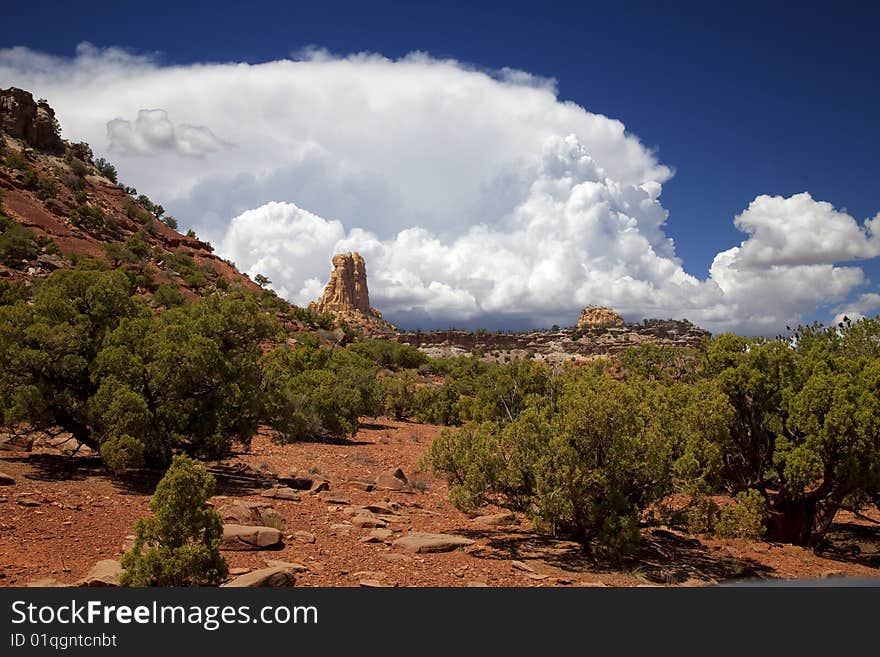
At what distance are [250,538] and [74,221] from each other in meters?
53.7

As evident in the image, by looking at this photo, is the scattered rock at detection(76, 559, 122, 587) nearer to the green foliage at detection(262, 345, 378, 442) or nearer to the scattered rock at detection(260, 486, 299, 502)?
the scattered rock at detection(260, 486, 299, 502)

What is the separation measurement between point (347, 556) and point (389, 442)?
15958 mm

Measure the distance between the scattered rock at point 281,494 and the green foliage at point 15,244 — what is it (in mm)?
35692

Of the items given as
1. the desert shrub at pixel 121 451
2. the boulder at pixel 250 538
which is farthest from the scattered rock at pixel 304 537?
the desert shrub at pixel 121 451

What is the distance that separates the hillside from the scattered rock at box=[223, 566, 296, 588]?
120ft

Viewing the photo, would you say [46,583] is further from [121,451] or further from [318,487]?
[318,487]

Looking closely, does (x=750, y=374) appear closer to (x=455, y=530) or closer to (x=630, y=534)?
(x=630, y=534)

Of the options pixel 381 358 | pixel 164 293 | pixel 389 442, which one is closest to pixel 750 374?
pixel 389 442

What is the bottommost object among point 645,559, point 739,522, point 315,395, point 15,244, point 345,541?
point 645,559

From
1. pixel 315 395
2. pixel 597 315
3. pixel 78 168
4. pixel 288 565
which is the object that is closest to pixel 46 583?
pixel 288 565

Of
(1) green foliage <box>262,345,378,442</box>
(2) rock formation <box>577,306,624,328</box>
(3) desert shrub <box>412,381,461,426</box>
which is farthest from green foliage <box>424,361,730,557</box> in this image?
(2) rock formation <box>577,306,624,328</box>

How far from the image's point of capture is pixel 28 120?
61.0 m

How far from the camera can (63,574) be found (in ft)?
25.6

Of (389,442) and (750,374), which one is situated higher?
(750,374)
